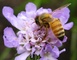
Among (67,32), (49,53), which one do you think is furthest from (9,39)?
(67,32)

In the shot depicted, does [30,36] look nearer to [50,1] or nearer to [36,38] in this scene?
[36,38]

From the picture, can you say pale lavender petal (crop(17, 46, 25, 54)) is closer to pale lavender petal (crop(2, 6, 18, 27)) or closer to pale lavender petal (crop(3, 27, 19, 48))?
pale lavender petal (crop(3, 27, 19, 48))

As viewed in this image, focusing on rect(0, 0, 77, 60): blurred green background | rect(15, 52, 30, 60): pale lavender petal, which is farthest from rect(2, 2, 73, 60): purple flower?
rect(0, 0, 77, 60): blurred green background

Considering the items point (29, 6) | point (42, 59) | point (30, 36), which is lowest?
point (42, 59)

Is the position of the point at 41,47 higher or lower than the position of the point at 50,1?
lower

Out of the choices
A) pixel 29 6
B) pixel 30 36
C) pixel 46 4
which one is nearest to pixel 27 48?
pixel 30 36

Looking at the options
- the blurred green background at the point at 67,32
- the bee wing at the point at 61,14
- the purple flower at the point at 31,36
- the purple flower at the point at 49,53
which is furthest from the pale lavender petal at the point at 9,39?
the blurred green background at the point at 67,32

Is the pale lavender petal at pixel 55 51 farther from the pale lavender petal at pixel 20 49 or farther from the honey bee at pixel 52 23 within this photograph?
the pale lavender petal at pixel 20 49

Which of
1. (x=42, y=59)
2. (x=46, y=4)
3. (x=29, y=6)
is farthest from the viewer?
(x=46, y=4)
